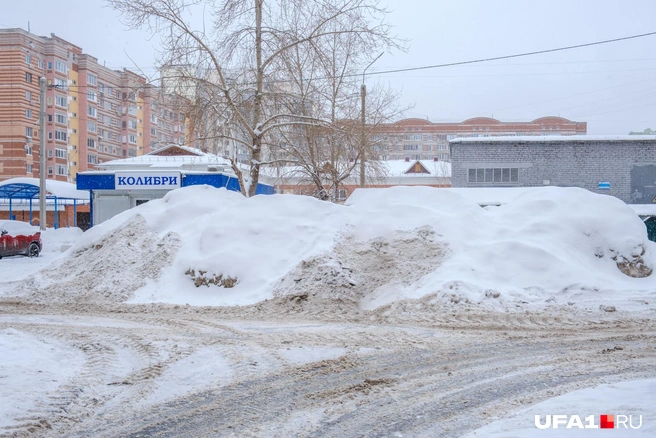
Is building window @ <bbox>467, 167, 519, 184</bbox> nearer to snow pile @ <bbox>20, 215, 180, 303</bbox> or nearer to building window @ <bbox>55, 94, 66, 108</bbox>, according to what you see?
snow pile @ <bbox>20, 215, 180, 303</bbox>

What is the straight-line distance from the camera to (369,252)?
12102 mm

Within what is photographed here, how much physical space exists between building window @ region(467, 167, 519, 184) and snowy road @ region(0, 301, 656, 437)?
67.8ft

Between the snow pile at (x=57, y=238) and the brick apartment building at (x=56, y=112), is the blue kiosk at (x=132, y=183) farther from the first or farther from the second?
the brick apartment building at (x=56, y=112)

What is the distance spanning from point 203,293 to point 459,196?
256 inches

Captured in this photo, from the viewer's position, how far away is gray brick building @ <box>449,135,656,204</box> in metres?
28.6

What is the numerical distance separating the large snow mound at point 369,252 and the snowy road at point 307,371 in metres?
1.19

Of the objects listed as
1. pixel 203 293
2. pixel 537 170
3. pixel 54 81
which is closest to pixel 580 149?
pixel 537 170

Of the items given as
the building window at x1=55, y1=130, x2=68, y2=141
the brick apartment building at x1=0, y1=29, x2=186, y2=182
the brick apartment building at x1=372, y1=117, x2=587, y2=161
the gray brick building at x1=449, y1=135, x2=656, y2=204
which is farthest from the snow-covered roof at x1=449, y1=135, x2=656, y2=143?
the brick apartment building at x1=372, y1=117, x2=587, y2=161

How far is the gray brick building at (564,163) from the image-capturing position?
93.8ft

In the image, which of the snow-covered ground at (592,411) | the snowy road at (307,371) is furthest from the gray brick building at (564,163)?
the snow-covered ground at (592,411)

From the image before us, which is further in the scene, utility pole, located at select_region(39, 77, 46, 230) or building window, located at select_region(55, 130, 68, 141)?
building window, located at select_region(55, 130, 68, 141)

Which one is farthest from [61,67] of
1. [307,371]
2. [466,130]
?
[307,371]

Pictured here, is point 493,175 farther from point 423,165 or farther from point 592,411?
point 423,165

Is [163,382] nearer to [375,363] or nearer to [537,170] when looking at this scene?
[375,363]
